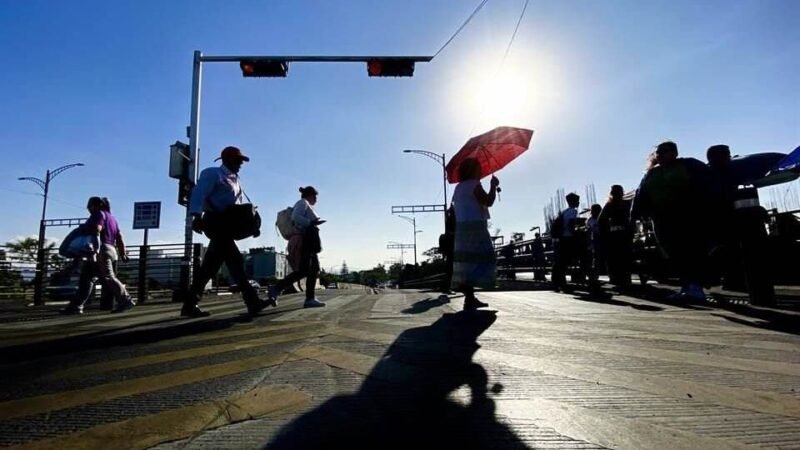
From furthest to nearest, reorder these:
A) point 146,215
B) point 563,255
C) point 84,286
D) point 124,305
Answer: point 146,215
point 563,255
point 124,305
point 84,286

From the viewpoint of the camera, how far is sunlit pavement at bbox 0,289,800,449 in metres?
1.38

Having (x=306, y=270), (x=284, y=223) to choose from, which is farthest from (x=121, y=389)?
(x=284, y=223)

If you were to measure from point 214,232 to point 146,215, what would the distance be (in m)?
14.9

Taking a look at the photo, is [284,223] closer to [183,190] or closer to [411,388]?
[183,190]

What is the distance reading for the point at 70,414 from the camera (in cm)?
162

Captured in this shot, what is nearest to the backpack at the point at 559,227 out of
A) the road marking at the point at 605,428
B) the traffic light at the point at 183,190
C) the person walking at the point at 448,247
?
the person walking at the point at 448,247

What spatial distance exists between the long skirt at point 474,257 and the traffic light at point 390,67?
1001 cm

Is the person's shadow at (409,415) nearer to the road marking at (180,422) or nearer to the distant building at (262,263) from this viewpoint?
the road marking at (180,422)

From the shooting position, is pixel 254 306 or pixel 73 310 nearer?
pixel 254 306

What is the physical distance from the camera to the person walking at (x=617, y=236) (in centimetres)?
791

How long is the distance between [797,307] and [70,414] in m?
6.38

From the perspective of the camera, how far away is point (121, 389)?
1941 mm

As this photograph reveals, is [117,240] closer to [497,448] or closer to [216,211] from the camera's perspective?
[216,211]

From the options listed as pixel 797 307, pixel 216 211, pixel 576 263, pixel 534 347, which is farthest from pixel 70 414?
pixel 576 263
